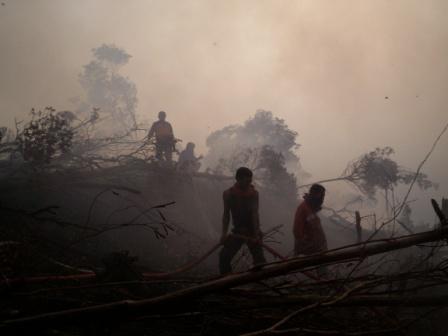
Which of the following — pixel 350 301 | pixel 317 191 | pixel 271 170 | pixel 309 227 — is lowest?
pixel 350 301

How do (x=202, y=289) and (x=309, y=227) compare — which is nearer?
(x=202, y=289)

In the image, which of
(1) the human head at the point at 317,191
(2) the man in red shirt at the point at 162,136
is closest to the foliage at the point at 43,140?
(2) the man in red shirt at the point at 162,136

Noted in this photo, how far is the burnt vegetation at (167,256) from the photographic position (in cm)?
172

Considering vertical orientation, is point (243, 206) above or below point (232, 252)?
above

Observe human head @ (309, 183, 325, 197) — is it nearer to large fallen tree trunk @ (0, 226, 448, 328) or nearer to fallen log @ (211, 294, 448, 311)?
fallen log @ (211, 294, 448, 311)

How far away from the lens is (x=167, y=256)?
7.12 metres

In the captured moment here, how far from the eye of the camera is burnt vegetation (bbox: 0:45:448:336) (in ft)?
5.63

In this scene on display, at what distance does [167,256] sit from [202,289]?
569 centimetres

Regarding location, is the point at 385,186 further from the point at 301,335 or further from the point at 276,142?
the point at 301,335

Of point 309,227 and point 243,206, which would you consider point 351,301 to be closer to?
point 309,227

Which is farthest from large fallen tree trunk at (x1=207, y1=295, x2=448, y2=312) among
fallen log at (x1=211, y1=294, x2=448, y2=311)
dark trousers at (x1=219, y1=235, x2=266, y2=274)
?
dark trousers at (x1=219, y1=235, x2=266, y2=274)

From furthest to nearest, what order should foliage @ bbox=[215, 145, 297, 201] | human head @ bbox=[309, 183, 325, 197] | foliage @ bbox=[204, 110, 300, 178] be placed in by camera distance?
foliage @ bbox=[204, 110, 300, 178] → foliage @ bbox=[215, 145, 297, 201] → human head @ bbox=[309, 183, 325, 197]

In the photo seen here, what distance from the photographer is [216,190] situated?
1162 centimetres

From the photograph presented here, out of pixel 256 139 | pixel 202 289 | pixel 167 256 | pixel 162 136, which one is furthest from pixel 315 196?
pixel 256 139
